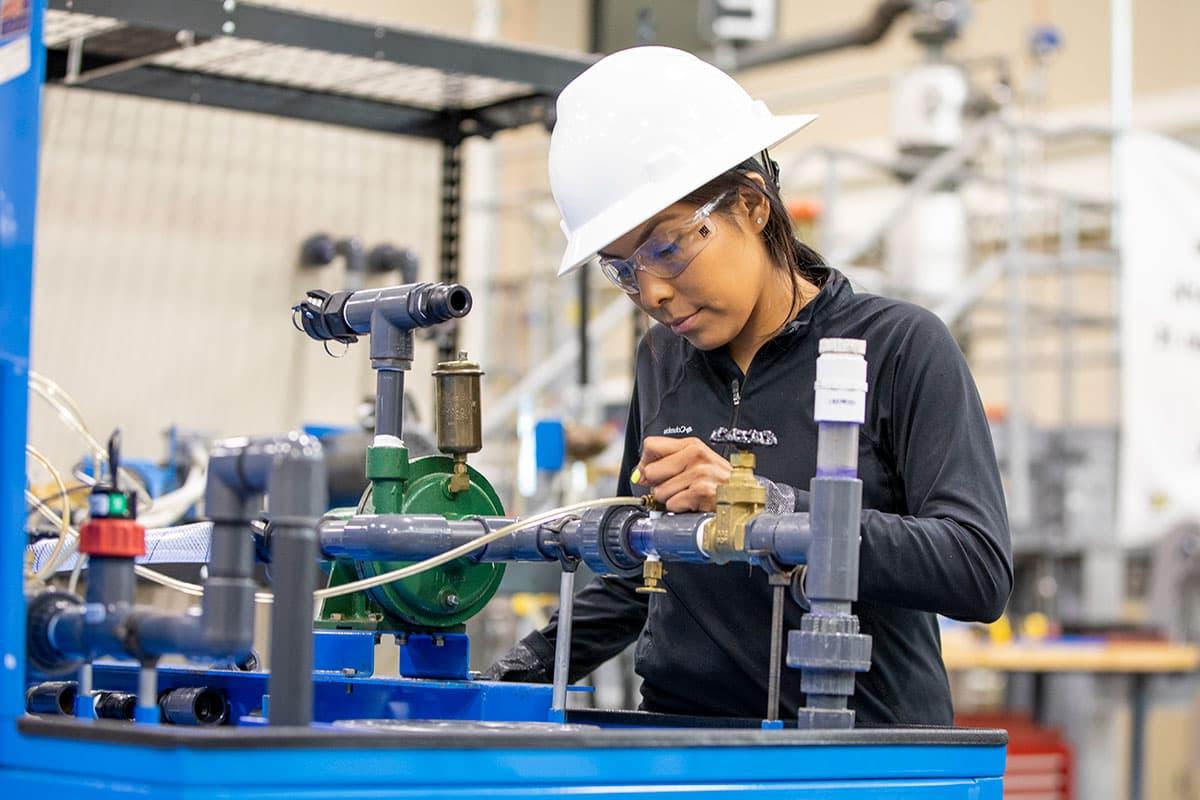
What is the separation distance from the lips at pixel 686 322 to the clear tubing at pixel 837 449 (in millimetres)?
467

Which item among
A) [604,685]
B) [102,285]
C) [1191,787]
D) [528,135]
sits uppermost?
[528,135]

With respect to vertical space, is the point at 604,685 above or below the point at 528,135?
below

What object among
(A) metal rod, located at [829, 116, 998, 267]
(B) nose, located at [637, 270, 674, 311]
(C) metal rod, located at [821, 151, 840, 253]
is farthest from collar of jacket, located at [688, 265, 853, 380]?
(A) metal rod, located at [829, 116, 998, 267]

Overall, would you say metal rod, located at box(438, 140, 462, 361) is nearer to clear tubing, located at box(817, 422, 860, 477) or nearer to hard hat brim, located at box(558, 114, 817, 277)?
hard hat brim, located at box(558, 114, 817, 277)

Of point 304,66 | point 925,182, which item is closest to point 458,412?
point 304,66

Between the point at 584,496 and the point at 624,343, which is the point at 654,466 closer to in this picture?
the point at 584,496

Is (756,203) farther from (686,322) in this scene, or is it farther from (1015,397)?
(1015,397)

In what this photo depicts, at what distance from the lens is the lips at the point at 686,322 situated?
1652 millimetres

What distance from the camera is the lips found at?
1.65 meters

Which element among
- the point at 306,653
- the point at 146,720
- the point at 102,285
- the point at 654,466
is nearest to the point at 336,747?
the point at 306,653

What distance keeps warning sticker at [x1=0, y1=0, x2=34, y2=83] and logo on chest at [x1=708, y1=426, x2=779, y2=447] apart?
0.80 metres

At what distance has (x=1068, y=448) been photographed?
19.7ft

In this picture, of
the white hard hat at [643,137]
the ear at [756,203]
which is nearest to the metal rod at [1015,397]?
the ear at [756,203]

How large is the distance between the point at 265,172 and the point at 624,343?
6.31 meters
